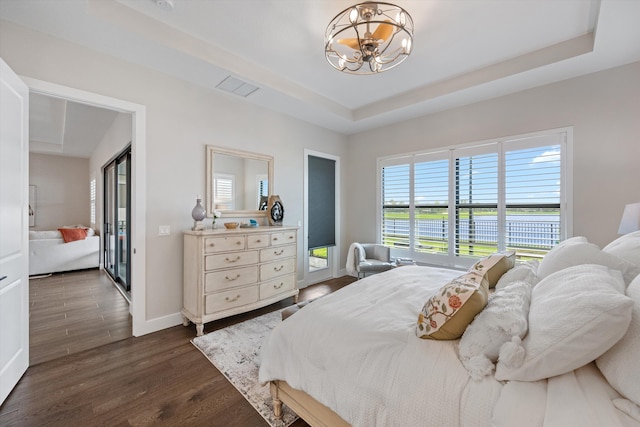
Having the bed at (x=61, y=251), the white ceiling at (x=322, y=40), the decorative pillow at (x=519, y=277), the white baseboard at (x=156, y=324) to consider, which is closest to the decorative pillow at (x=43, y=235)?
the bed at (x=61, y=251)

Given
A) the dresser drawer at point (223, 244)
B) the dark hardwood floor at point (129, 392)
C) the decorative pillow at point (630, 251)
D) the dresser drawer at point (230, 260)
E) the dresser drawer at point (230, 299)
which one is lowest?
the dark hardwood floor at point (129, 392)

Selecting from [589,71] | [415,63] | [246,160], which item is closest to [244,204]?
[246,160]

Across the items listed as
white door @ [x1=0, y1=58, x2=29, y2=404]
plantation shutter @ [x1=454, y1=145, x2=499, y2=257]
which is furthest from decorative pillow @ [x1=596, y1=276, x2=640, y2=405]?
white door @ [x1=0, y1=58, x2=29, y2=404]

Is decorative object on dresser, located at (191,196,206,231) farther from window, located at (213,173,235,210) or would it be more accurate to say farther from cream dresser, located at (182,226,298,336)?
window, located at (213,173,235,210)

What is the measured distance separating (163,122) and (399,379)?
128 inches

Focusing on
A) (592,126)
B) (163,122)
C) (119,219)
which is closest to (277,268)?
(163,122)

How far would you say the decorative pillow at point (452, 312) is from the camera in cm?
123

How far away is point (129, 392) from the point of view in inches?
77.8

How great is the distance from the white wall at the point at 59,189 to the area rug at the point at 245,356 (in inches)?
268

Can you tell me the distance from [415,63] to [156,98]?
9.48ft

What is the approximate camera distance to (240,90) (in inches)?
134

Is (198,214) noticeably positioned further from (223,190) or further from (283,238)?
(283,238)

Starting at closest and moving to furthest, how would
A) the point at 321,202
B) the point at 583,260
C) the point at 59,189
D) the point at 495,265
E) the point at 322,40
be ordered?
the point at 583,260 → the point at 495,265 → the point at 322,40 → the point at 321,202 → the point at 59,189

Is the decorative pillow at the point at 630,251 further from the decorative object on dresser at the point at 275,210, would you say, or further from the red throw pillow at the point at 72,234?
the red throw pillow at the point at 72,234
